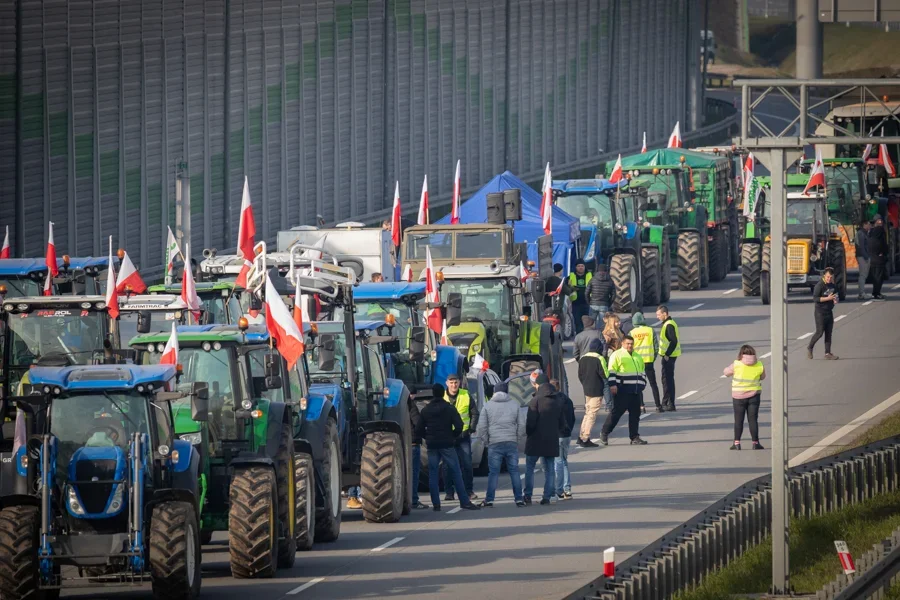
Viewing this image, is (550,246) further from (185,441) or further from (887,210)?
(185,441)

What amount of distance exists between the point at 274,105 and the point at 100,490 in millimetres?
29925

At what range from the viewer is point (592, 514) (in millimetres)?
21156

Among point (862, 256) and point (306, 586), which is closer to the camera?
point (306, 586)

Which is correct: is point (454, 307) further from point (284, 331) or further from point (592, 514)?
point (284, 331)

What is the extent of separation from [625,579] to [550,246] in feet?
73.7

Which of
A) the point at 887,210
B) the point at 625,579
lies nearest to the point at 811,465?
the point at 625,579

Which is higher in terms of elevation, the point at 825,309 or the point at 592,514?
the point at 825,309

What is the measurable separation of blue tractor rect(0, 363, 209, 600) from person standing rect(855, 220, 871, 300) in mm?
29067

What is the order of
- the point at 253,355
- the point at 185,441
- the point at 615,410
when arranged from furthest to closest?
the point at 615,410 → the point at 253,355 → the point at 185,441

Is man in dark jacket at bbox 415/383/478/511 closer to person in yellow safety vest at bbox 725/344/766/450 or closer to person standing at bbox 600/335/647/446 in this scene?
person standing at bbox 600/335/647/446

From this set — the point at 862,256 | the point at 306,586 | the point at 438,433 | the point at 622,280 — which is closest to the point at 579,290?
the point at 622,280

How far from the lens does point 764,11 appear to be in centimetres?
12706

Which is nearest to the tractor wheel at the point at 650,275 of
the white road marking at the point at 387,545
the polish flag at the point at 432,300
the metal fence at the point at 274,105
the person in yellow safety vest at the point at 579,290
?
the person in yellow safety vest at the point at 579,290

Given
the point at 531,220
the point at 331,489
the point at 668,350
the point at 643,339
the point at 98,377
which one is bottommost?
the point at 331,489
